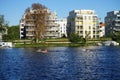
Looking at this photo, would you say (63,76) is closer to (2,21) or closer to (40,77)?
(40,77)

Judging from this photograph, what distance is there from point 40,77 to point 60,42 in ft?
426

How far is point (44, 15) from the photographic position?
164 metres

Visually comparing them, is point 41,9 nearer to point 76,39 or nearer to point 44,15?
point 44,15

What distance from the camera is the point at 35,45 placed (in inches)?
6447

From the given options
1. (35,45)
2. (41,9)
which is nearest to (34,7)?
(41,9)

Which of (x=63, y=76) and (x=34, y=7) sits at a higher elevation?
(x=34, y=7)

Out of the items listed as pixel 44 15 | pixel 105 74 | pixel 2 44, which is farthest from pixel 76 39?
pixel 105 74

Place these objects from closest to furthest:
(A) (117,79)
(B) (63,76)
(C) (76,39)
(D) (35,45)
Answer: (A) (117,79) < (B) (63,76) < (D) (35,45) < (C) (76,39)

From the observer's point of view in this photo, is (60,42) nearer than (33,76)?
No

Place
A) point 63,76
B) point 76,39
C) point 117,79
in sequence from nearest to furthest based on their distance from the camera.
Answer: point 117,79 → point 63,76 → point 76,39

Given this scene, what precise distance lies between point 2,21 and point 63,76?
124 metres

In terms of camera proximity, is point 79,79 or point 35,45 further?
point 35,45

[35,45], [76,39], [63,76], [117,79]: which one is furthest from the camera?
[76,39]

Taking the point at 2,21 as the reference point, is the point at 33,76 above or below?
below
